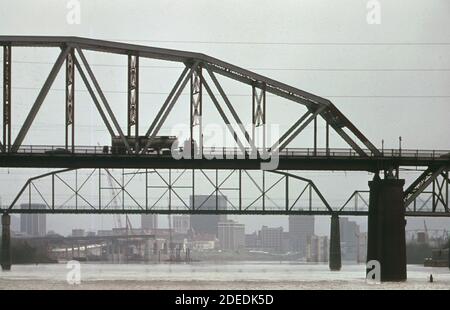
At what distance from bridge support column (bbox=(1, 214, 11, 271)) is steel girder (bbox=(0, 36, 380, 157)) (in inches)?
3275

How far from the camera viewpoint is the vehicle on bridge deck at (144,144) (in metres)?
112

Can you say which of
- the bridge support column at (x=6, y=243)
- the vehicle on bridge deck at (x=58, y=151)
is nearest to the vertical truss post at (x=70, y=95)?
the vehicle on bridge deck at (x=58, y=151)

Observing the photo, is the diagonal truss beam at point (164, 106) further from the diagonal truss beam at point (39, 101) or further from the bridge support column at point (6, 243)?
the bridge support column at point (6, 243)

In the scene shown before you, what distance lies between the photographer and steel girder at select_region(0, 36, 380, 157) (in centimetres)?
10688

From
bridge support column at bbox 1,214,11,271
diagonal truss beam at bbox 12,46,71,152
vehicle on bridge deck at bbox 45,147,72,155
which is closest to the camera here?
diagonal truss beam at bbox 12,46,71,152

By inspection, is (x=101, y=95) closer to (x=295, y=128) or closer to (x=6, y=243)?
(x=295, y=128)

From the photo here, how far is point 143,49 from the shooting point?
112 metres

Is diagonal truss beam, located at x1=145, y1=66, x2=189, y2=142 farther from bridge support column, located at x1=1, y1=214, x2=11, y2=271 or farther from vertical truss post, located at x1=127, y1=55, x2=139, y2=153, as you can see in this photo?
bridge support column, located at x1=1, y1=214, x2=11, y2=271

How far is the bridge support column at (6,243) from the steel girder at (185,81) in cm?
8319

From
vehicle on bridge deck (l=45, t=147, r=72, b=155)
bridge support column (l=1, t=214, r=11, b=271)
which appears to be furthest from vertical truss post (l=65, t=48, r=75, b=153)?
bridge support column (l=1, t=214, r=11, b=271)

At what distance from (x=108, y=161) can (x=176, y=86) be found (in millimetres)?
9861
